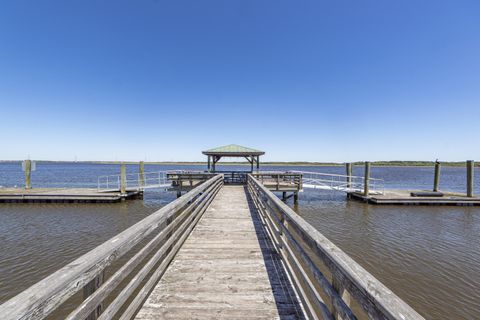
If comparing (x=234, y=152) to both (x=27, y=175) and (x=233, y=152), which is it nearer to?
(x=233, y=152)

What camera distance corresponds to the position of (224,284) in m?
2.82

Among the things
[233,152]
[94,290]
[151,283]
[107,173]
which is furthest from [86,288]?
[107,173]

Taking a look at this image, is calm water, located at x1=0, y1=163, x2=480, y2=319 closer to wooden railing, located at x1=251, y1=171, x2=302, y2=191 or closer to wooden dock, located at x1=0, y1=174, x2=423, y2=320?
wooden railing, located at x1=251, y1=171, x2=302, y2=191

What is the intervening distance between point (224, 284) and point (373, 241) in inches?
294

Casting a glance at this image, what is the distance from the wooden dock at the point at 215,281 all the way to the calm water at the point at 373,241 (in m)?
2.14

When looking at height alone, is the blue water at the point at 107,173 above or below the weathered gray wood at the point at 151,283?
below

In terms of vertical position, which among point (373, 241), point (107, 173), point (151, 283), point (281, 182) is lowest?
point (107, 173)

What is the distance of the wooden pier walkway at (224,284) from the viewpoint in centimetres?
230

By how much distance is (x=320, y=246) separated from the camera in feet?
6.37

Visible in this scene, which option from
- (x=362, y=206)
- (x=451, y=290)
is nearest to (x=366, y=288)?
(x=451, y=290)

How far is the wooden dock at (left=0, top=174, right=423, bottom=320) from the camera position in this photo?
→ 1171mm

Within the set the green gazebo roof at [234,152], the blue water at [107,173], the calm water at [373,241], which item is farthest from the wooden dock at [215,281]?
the blue water at [107,173]

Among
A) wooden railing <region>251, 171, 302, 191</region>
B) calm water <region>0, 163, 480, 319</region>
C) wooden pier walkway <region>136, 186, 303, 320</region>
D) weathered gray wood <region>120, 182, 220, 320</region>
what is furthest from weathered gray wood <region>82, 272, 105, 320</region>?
wooden railing <region>251, 171, 302, 191</region>

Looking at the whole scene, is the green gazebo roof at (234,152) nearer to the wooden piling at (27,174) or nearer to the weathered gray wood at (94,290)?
the wooden piling at (27,174)
